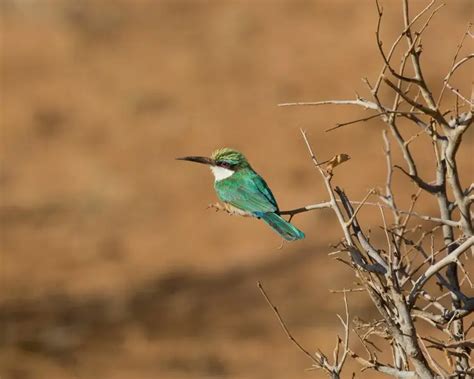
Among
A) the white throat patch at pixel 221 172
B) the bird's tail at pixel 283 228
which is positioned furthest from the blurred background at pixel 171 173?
the bird's tail at pixel 283 228

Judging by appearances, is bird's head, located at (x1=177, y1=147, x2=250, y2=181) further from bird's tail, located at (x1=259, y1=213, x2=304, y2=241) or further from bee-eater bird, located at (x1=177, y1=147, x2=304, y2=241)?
bird's tail, located at (x1=259, y1=213, x2=304, y2=241)

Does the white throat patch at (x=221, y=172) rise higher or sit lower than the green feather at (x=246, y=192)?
higher

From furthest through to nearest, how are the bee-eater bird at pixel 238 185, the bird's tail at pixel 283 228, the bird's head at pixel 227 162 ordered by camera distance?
the bird's head at pixel 227 162 < the bee-eater bird at pixel 238 185 < the bird's tail at pixel 283 228

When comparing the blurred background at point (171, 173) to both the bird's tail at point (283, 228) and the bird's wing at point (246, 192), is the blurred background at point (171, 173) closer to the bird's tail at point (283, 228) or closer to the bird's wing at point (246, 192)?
the bird's wing at point (246, 192)

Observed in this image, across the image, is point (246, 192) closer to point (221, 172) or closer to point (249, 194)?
point (249, 194)

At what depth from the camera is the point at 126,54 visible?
20.1 meters

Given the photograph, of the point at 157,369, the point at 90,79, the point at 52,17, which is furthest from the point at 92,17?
the point at 157,369

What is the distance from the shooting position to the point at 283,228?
5.22 meters

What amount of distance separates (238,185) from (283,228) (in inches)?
26.3

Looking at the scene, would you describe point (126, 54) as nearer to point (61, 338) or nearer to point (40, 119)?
point (40, 119)

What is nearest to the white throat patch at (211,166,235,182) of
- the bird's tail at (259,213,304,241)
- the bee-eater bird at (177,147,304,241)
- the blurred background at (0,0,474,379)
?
the bee-eater bird at (177,147,304,241)

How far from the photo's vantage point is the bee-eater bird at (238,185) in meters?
5.59

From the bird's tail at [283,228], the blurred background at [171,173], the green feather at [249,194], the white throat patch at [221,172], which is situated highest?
the blurred background at [171,173]

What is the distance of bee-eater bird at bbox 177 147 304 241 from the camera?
5.59 meters
